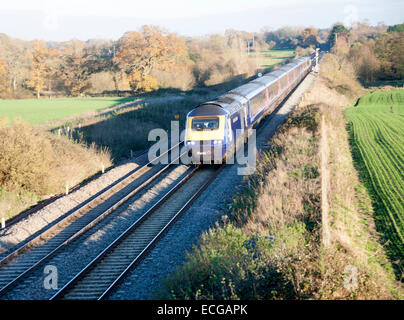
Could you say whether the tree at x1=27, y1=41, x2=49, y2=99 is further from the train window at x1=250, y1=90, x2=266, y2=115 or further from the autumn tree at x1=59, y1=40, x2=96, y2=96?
the train window at x1=250, y1=90, x2=266, y2=115

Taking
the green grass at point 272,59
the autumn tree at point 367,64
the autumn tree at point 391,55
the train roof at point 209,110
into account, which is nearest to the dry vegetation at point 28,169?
the train roof at point 209,110

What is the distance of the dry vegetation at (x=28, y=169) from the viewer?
43.2ft

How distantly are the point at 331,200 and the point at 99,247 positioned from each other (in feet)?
20.9

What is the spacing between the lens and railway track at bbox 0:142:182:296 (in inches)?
333

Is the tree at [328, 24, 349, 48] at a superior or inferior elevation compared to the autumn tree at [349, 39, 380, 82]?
superior

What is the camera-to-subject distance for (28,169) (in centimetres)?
1368

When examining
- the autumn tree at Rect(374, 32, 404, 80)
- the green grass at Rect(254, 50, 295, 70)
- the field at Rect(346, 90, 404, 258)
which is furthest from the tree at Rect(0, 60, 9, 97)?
the autumn tree at Rect(374, 32, 404, 80)

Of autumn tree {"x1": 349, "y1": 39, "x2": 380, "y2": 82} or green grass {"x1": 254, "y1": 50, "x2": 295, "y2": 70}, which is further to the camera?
green grass {"x1": 254, "y1": 50, "x2": 295, "y2": 70}

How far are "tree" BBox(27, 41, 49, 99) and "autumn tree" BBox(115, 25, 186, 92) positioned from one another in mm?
14314

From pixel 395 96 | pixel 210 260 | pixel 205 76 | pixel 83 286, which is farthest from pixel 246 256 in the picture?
pixel 205 76

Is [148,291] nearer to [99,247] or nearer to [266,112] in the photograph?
[99,247]

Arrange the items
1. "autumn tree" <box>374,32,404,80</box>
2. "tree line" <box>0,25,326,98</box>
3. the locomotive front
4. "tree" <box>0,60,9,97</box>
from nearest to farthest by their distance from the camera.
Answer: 1. the locomotive front
2. "autumn tree" <box>374,32,404,80</box>
3. "tree line" <box>0,25,326,98</box>
4. "tree" <box>0,60,9,97</box>

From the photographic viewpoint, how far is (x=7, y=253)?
931 centimetres

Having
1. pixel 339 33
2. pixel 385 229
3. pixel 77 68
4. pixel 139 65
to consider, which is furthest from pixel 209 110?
pixel 339 33
